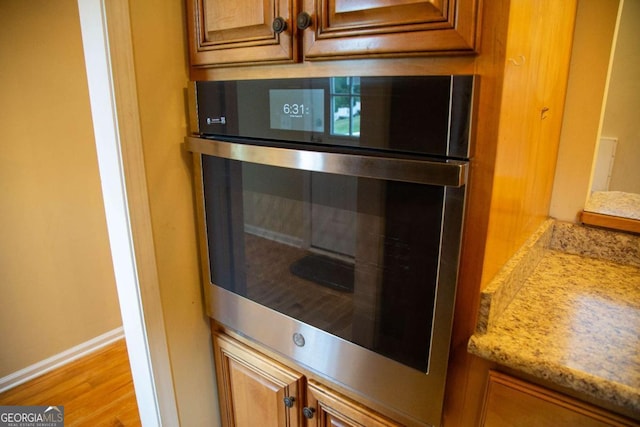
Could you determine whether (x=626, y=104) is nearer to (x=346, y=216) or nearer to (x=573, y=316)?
(x=573, y=316)

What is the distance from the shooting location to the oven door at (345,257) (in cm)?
67

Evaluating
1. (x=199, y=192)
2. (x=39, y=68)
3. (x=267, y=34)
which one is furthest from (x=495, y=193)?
(x=39, y=68)

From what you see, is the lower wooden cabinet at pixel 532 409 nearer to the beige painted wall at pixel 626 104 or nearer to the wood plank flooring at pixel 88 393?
the beige painted wall at pixel 626 104

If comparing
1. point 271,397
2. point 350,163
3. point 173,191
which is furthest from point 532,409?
point 173,191

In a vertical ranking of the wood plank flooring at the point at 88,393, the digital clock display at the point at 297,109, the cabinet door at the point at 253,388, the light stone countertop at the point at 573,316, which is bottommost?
the wood plank flooring at the point at 88,393

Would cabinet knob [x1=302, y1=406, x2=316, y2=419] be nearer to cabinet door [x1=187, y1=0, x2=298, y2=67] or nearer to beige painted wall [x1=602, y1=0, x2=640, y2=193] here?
cabinet door [x1=187, y1=0, x2=298, y2=67]

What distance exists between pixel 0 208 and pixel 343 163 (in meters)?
1.81

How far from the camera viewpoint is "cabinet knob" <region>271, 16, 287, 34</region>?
78 cm

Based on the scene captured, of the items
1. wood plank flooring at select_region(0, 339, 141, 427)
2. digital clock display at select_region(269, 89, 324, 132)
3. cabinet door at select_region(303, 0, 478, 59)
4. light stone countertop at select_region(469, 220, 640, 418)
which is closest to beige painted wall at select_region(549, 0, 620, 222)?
light stone countertop at select_region(469, 220, 640, 418)

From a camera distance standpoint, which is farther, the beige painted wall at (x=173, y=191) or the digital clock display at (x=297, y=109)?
the beige painted wall at (x=173, y=191)

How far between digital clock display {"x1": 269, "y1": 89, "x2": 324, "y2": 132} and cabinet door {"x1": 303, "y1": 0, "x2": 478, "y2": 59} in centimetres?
8

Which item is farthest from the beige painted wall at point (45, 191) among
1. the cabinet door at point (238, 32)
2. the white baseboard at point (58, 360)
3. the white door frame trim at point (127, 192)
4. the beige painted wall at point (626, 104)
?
the beige painted wall at point (626, 104)

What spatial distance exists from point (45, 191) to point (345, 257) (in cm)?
179

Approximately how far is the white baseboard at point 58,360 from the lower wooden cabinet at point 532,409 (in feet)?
7.23
